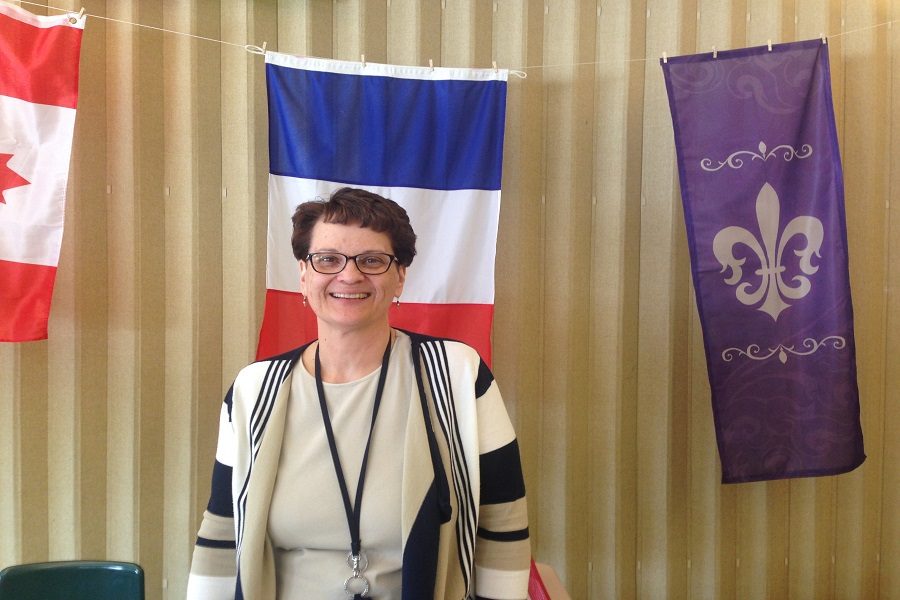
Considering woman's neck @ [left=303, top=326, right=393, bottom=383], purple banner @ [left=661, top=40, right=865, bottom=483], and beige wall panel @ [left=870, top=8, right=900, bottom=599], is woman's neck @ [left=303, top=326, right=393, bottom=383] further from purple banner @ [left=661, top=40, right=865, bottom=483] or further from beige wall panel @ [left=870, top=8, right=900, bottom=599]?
beige wall panel @ [left=870, top=8, right=900, bottom=599]

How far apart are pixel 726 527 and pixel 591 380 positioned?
806 millimetres

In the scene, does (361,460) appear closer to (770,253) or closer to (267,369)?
(267,369)

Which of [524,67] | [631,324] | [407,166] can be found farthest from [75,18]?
[631,324]

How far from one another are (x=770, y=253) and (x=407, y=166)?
51.0 inches

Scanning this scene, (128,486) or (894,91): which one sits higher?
(894,91)

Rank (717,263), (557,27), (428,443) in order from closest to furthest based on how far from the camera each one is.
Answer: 1. (428,443)
2. (717,263)
3. (557,27)

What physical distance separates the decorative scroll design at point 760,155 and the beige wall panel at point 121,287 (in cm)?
200

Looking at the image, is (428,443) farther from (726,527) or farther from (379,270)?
(726,527)

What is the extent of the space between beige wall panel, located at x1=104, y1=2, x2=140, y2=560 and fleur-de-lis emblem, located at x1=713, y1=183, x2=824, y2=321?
2047mm

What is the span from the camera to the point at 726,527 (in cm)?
263

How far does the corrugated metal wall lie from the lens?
228 centimetres

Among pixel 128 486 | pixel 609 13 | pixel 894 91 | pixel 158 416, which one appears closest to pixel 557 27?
pixel 609 13

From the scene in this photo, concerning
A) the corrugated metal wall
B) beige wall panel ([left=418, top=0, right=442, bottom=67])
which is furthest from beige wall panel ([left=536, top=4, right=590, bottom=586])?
beige wall panel ([left=418, top=0, right=442, bottom=67])

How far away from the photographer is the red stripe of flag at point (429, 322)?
2223mm
